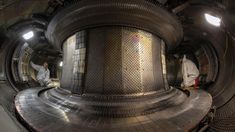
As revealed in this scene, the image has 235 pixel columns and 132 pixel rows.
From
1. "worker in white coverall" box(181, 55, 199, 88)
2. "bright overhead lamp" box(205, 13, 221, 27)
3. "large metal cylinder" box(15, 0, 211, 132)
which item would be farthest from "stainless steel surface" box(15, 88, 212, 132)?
"worker in white coverall" box(181, 55, 199, 88)

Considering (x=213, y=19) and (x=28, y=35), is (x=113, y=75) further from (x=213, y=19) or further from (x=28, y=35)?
(x=28, y=35)

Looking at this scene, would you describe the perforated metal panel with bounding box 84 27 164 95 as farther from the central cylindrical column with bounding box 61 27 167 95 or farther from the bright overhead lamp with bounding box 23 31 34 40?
the bright overhead lamp with bounding box 23 31 34 40

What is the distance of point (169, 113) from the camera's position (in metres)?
2.58

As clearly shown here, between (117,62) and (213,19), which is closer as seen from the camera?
(117,62)

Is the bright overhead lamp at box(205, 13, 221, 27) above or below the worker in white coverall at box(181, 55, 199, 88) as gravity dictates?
above

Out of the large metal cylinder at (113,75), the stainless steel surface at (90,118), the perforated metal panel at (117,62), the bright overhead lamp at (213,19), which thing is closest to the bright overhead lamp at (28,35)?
the large metal cylinder at (113,75)

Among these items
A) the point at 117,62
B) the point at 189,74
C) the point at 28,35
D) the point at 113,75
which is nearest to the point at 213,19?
the point at 189,74

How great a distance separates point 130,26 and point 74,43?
115 cm

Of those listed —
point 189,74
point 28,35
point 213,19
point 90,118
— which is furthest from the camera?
point 189,74

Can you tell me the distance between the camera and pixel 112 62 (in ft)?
9.02

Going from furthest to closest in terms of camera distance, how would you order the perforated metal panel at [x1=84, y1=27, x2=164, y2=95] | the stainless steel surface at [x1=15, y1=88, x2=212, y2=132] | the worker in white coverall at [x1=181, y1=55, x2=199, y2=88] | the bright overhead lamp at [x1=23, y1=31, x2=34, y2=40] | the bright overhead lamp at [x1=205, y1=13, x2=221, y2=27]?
the worker in white coverall at [x1=181, y1=55, x2=199, y2=88] → the bright overhead lamp at [x1=23, y1=31, x2=34, y2=40] → the bright overhead lamp at [x1=205, y1=13, x2=221, y2=27] → the perforated metal panel at [x1=84, y1=27, x2=164, y2=95] → the stainless steel surface at [x1=15, y1=88, x2=212, y2=132]

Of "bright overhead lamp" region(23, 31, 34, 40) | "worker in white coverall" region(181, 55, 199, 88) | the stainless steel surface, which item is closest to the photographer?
the stainless steel surface

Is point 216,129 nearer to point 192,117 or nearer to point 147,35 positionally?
point 192,117

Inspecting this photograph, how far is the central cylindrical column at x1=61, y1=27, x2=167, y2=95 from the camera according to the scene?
272 centimetres
